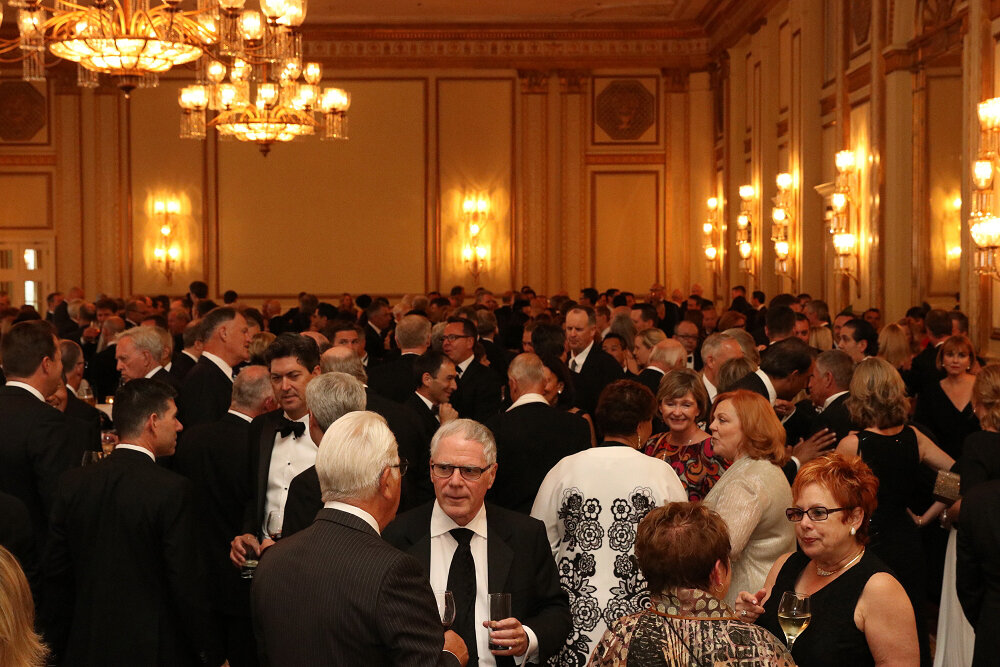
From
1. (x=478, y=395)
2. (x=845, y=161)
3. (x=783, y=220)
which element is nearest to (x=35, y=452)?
(x=478, y=395)

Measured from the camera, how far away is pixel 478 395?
292 inches

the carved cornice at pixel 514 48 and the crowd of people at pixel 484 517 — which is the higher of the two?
the carved cornice at pixel 514 48

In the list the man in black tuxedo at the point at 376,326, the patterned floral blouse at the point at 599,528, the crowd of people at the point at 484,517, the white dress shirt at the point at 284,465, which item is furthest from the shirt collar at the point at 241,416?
the man in black tuxedo at the point at 376,326

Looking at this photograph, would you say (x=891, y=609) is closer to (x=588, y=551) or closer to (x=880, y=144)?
(x=588, y=551)

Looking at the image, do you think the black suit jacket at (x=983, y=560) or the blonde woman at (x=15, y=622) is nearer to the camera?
the blonde woman at (x=15, y=622)

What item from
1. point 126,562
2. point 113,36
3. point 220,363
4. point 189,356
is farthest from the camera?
point 113,36

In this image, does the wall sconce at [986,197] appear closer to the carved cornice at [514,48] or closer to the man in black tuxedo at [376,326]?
the man in black tuxedo at [376,326]

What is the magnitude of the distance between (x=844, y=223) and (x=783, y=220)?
2316 mm

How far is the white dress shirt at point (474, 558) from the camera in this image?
10.7 ft

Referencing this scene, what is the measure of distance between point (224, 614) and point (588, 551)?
1.92 metres

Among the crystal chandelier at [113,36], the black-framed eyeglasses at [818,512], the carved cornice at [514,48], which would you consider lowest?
the black-framed eyeglasses at [818,512]

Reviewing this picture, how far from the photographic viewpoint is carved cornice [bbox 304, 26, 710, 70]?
2016 centimetres

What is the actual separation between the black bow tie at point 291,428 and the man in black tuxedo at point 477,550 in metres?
1.36

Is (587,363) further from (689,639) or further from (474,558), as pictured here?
(689,639)
